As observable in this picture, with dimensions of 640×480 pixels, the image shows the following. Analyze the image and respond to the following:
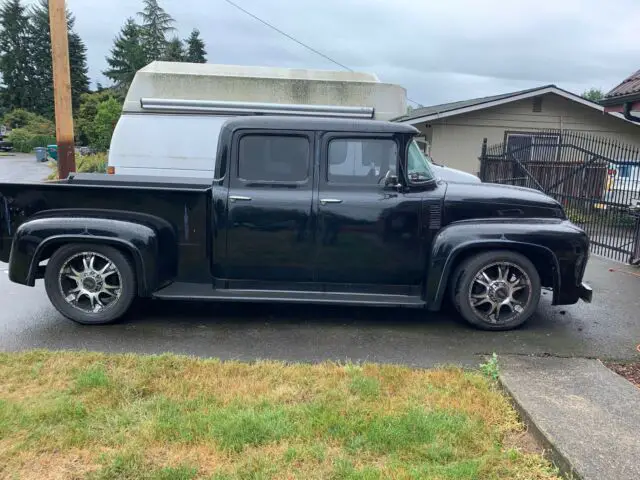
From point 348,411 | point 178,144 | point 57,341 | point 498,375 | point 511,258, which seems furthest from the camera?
point 178,144

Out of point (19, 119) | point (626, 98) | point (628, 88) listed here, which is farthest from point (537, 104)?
point (19, 119)

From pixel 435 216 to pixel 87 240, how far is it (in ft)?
10.5

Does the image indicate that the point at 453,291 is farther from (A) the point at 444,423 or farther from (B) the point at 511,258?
(A) the point at 444,423

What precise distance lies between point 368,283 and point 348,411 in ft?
6.35

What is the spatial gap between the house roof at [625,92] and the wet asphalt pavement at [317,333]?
4.90m

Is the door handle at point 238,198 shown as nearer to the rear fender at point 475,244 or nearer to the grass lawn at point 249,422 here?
the grass lawn at point 249,422

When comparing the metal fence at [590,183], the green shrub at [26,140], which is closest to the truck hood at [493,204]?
the metal fence at [590,183]

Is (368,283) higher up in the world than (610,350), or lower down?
higher up

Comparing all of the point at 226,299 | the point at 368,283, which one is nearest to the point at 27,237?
the point at 226,299

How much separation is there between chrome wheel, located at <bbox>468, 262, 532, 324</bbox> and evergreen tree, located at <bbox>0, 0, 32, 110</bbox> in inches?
3063

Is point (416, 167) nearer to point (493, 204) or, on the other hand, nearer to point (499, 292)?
point (493, 204)

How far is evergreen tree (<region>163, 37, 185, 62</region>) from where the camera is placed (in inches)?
2485

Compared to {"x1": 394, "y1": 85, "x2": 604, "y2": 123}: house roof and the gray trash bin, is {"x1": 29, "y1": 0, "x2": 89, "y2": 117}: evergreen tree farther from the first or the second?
{"x1": 394, "y1": 85, "x2": 604, "y2": 123}: house roof

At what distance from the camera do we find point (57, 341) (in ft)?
15.7
